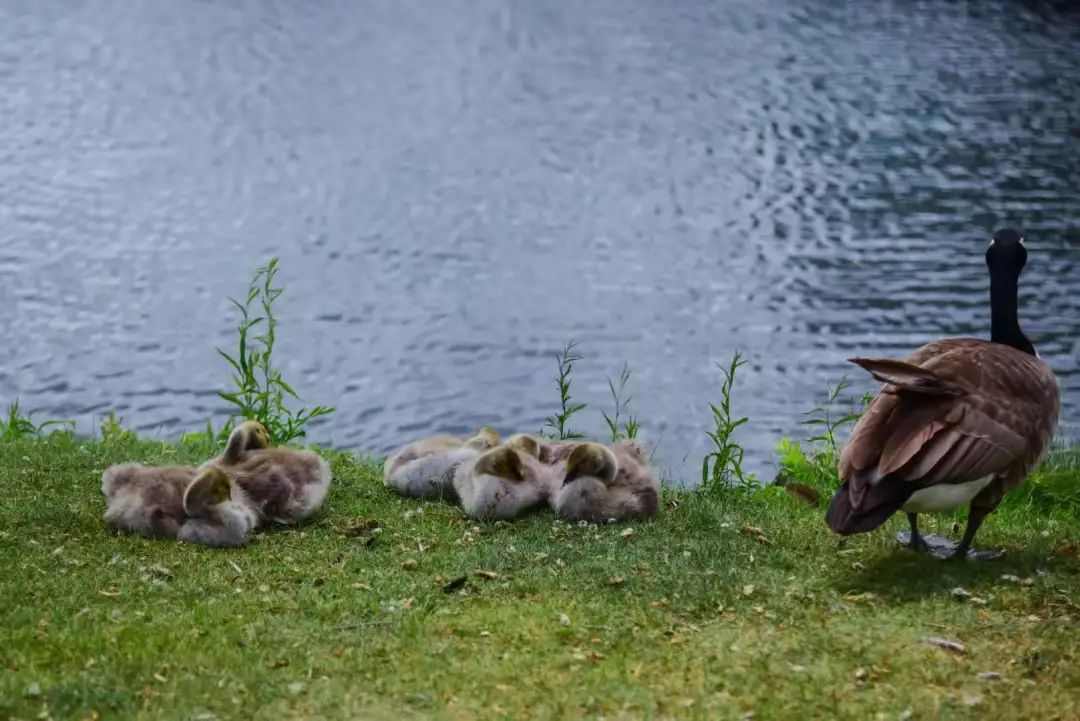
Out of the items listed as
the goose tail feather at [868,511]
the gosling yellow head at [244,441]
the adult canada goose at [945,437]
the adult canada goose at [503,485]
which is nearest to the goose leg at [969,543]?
the adult canada goose at [945,437]

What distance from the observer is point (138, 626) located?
6266 mm

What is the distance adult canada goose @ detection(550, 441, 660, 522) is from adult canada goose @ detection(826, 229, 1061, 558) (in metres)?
1.62

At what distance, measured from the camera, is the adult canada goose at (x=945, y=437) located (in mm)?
6836

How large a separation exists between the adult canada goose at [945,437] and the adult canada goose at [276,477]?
10.6 feet

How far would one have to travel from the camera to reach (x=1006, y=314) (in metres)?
8.32

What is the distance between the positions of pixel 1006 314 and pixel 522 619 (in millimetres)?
3819

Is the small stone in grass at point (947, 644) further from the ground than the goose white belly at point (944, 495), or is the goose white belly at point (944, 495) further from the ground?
the goose white belly at point (944, 495)

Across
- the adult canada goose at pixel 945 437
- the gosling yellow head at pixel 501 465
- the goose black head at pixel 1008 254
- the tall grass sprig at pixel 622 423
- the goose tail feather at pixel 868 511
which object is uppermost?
the goose black head at pixel 1008 254

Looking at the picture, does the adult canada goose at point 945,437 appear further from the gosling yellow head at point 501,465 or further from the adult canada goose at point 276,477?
the adult canada goose at point 276,477

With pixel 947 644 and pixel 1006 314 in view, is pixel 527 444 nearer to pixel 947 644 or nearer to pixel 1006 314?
pixel 1006 314

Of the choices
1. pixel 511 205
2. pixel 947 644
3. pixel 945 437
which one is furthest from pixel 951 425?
pixel 511 205

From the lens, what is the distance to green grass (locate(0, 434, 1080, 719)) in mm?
5473

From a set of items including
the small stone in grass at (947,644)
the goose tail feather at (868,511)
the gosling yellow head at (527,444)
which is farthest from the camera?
the gosling yellow head at (527,444)

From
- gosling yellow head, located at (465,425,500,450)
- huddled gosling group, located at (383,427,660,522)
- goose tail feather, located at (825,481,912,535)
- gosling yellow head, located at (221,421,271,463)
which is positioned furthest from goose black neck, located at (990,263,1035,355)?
gosling yellow head, located at (221,421,271,463)
